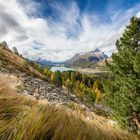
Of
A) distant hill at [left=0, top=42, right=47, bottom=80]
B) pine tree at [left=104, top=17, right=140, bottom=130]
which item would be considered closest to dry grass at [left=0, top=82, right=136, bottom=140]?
pine tree at [left=104, top=17, right=140, bottom=130]

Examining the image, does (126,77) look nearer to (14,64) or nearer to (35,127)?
(35,127)

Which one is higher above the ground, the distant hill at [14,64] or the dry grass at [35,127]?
the distant hill at [14,64]

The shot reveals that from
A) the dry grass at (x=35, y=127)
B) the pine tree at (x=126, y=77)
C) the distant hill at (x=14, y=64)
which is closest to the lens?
the dry grass at (x=35, y=127)

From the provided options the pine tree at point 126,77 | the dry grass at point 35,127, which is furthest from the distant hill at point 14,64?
the dry grass at point 35,127

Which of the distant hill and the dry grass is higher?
the distant hill

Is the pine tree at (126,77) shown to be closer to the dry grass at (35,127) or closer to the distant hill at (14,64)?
the distant hill at (14,64)

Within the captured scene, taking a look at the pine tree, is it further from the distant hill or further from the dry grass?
the dry grass

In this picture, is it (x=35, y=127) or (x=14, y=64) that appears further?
(x=14, y=64)

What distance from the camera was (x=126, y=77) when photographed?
67.4ft

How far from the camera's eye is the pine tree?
63.1ft

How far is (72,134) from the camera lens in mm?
2422

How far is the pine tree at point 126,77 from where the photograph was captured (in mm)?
19242

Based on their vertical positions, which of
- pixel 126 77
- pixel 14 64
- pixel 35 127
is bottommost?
pixel 35 127

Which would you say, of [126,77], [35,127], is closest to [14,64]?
[126,77]
